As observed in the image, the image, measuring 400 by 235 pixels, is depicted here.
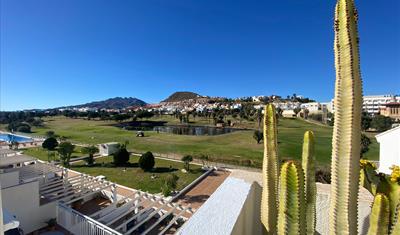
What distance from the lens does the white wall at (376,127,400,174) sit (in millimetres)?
9102

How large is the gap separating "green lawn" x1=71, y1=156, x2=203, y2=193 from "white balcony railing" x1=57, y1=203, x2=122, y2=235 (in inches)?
293

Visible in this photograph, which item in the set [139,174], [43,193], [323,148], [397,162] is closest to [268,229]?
[397,162]

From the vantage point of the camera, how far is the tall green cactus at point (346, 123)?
2.05 m

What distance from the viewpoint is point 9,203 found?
33.6 feet

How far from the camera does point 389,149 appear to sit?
9367 mm

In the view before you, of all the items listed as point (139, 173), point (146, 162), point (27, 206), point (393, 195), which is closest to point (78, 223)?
point (27, 206)

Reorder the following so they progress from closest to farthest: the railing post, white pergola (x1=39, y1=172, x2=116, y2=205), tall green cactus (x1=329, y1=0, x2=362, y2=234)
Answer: tall green cactus (x1=329, y1=0, x2=362, y2=234) < white pergola (x1=39, y1=172, x2=116, y2=205) < the railing post

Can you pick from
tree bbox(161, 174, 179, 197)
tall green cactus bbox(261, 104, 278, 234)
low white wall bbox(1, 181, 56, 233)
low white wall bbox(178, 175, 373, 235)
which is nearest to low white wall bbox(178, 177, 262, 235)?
low white wall bbox(178, 175, 373, 235)

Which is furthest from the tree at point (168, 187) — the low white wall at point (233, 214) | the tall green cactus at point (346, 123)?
the tall green cactus at point (346, 123)

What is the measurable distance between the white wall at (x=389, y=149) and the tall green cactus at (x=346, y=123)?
8526 mm

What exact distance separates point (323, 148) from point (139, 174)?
23058 millimetres

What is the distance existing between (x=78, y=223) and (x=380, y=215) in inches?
408

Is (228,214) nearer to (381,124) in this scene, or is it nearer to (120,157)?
(120,157)

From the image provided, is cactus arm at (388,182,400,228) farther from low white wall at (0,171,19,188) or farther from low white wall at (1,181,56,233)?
low white wall at (0,171,19,188)
